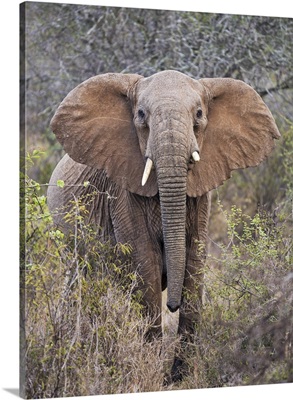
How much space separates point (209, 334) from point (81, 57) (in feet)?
13.6

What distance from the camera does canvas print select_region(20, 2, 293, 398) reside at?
8.45 metres

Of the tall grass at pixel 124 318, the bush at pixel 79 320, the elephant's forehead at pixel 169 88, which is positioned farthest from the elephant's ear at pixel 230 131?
the bush at pixel 79 320

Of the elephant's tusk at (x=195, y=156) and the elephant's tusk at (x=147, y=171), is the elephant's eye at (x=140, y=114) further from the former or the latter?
the elephant's tusk at (x=195, y=156)

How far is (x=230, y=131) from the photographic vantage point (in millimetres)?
9289

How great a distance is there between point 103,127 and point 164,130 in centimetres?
80

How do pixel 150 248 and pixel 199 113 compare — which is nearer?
pixel 199 113

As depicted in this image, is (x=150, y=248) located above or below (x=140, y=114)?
below

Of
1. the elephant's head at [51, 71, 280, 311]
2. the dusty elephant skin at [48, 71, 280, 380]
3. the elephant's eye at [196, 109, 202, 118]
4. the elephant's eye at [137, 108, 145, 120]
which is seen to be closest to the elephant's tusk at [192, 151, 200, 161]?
the elephant's head at [51, 71, 280, 311]

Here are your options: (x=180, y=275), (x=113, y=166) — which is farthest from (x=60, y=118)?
(x=180, y=275)

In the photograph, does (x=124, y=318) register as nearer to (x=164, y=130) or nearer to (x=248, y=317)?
(x=248, y=317)

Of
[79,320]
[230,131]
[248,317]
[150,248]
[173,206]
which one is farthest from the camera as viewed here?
[248,317]

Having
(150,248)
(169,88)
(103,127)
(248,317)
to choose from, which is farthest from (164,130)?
(248,317)

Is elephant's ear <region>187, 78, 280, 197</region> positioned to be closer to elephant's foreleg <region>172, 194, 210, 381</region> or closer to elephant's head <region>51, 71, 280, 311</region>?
elephant's head <region>51, 71, 280, 311</region>

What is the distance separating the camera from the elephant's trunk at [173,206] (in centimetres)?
851
